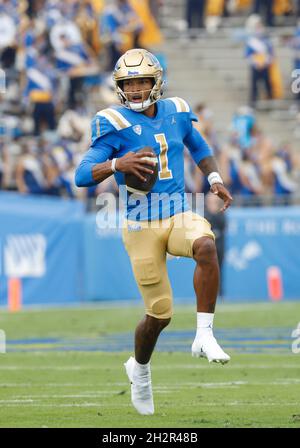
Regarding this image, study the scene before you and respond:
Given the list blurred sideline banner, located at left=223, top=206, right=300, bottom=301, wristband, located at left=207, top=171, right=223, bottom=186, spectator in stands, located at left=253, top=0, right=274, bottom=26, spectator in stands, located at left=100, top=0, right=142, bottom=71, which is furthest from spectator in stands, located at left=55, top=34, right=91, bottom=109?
wristband, located at left=207, top=171, right=223, bottom=186

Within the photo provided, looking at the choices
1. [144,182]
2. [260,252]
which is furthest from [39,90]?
A: [144,182]

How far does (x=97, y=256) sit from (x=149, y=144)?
963 centimetres

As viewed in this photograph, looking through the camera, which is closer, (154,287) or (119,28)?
(154,287)

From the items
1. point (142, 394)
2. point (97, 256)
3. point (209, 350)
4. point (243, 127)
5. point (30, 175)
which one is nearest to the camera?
point (209, 350)

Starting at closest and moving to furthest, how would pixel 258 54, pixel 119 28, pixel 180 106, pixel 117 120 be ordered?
pixel 117 120
pixel 180 106
pixel 119 28
pixel 258 54

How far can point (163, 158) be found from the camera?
706 centimetres

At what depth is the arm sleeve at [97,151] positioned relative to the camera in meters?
6.84

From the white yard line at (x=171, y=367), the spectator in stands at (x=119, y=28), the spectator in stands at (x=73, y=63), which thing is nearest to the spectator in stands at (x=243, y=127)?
the spectator in stands at (x=119, y=28)

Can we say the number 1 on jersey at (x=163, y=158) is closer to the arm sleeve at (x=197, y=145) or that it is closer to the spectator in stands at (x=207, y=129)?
the arm sleeve at (x=197, y=145)

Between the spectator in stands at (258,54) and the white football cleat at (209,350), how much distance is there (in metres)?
14.7

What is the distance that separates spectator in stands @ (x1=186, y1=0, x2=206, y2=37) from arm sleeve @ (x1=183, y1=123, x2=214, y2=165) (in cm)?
1556

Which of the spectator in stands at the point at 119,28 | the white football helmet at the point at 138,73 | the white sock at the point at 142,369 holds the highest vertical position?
the spectator in stands at the point at 119,28

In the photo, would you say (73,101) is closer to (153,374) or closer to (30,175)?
(30,175)

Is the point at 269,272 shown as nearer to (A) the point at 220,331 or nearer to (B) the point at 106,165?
(A) the point at 220,331
